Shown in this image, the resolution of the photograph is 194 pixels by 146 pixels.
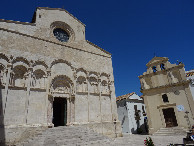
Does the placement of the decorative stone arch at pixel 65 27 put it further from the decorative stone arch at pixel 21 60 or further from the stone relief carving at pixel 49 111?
the stone relief carving at pixel 49 111

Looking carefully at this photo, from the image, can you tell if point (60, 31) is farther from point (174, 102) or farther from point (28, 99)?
point (174, 102)

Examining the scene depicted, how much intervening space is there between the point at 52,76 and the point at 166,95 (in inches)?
532

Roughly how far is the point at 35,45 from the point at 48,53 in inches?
48.9

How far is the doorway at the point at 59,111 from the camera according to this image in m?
12.2

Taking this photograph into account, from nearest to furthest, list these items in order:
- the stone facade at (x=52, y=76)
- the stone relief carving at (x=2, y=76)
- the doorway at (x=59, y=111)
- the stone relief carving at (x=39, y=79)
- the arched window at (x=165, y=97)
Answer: the stone relief carving at (x=2, y=76), the stone facade at (x=52, y=76), the stone relief carving at (x=39, y=79), the doorway at (x=59, y=111), the arched window at (x=165, y=97)

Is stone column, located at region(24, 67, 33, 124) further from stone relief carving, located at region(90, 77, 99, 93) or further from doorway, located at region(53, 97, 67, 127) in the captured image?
stone relief carving, located at region(90, 77, 99, 93)

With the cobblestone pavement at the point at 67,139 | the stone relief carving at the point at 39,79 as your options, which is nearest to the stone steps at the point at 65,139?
the cobblestone pavement at the point at 67,139

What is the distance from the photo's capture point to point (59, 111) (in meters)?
14.0

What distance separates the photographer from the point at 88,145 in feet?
27.4

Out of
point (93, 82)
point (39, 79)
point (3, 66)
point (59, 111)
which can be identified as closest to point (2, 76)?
point (3, 66)

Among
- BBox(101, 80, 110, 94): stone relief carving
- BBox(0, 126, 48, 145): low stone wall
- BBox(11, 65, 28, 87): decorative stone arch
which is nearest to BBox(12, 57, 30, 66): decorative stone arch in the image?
BBox(11, 65, 28, 87): decorative stone arch

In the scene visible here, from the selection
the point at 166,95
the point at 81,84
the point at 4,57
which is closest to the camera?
the point at 4,57

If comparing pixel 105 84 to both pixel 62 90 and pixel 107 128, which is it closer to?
pixel 107 128

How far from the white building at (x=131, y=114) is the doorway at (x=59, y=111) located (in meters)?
Answer: 10.5
